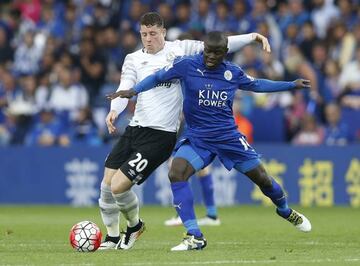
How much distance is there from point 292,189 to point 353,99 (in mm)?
2050

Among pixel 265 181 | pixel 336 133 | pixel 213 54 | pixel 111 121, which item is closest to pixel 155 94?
pixel 111 121

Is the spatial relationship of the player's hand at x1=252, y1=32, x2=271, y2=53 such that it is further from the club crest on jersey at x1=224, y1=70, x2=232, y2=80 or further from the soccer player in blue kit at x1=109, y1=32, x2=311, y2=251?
the club crest on jersey at x1=224, y1=70, x2=232, y2=80

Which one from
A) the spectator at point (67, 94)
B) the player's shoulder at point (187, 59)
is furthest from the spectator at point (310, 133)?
the player's shoulder at point (187, 59)

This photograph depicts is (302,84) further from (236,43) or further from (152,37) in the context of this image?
(152,37)

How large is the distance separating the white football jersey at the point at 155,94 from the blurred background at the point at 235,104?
7629 mm

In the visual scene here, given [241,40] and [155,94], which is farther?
[241,40]

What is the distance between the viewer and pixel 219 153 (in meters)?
11.7

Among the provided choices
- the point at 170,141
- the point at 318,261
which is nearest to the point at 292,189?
the point at 170,141

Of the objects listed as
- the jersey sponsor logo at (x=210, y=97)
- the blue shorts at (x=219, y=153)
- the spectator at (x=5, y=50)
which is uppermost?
the jersey sponsor logo at (x=210, y=97)

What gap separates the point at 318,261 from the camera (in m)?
10.1

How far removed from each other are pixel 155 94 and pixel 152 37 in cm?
59

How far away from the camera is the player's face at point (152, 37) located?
1164cm

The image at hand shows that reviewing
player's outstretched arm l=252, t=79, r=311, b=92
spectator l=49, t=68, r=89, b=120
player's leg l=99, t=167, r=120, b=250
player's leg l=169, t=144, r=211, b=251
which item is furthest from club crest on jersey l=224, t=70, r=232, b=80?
spectator l=49, t=68, r=89, b=120

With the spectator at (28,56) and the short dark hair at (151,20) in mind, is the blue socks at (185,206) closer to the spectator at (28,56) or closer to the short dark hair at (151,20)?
the short dark hair at (151,20)
